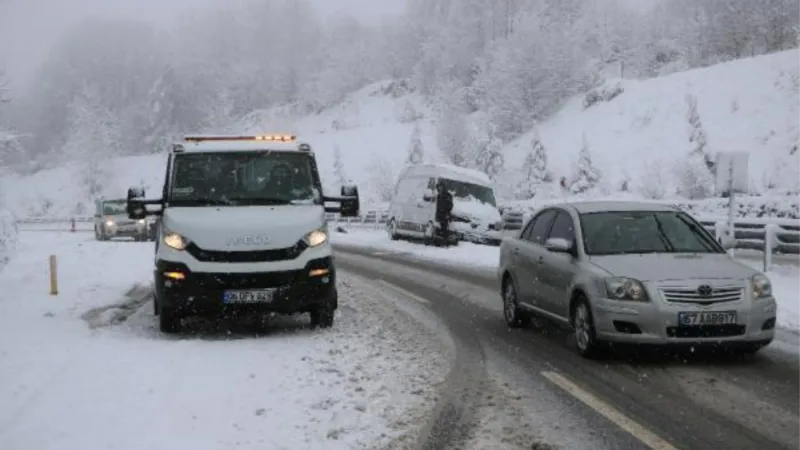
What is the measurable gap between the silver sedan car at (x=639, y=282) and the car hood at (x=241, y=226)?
2.74m

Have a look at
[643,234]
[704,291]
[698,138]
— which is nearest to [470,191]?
[643,234]

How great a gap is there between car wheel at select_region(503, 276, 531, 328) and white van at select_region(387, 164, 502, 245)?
14.4 metres

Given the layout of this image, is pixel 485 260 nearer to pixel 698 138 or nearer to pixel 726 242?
pixel 726 242

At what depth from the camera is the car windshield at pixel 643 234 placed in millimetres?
8281

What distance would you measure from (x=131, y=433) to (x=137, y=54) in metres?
136

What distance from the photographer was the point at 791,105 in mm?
52188

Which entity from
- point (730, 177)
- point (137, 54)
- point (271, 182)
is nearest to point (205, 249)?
point (271, 182)

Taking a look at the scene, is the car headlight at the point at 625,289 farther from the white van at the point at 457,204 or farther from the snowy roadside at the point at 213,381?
the white van at the point at 457,204

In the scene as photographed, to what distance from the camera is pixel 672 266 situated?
25.0ft

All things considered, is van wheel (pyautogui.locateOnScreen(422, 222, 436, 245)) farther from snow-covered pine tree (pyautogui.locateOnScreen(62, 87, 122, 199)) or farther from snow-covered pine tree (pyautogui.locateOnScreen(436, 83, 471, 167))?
snow-covered pine tree (pyautogui.locateOnScreen(62, 87, 122, 199))

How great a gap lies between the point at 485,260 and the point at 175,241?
42.3 feet

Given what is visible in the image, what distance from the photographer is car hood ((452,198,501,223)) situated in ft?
82.4

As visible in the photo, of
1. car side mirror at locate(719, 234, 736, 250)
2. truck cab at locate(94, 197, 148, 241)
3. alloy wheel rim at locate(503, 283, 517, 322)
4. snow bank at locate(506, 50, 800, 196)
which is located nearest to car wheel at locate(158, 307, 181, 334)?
alloy wheel rim at locate(503, 283, 517, 322)

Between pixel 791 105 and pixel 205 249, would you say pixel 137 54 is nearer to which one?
pixel 791 105
